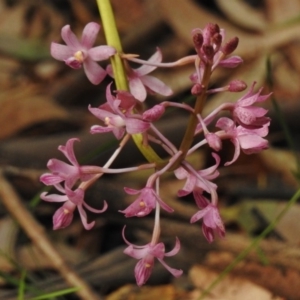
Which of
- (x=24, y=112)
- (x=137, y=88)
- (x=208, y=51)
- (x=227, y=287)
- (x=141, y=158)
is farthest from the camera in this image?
(x=24, y=112)

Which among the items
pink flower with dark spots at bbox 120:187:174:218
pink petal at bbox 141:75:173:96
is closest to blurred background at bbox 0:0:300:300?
pink petal at bbox 141:75:173:96

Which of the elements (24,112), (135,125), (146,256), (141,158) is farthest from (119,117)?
(24,112)

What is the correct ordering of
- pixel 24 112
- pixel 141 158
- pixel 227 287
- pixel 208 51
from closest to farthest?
1. pixel 208 51
2. pixel 227 287
3. pixel 141 158
4. pixel 24 112

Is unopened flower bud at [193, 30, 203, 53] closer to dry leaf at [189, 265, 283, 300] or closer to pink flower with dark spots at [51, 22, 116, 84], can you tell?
pink flower with dark spots at [51, 22, 116, 84]

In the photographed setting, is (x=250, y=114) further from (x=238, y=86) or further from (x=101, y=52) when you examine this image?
(x=101, y=52)

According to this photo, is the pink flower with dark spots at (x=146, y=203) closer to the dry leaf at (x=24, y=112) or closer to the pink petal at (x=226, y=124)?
the pink petal at (x=226, y=124)

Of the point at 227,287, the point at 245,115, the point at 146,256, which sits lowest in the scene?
the point at 227,287

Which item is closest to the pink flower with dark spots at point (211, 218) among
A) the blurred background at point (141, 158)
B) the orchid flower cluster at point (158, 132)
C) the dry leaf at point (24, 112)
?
the orchid flower cluster at point (158, 132)
